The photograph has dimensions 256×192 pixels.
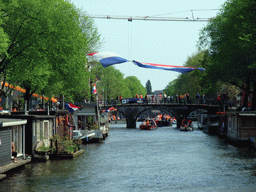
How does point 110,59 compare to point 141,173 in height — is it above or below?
above

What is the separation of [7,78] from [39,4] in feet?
24.5

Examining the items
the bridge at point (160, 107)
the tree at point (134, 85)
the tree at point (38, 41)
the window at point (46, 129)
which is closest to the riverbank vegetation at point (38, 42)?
the tree at point (38, 41)

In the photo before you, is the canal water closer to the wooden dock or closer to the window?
the wooden dock

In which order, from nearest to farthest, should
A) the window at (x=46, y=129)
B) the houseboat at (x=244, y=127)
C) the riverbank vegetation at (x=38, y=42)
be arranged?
the riverbank vegetation at (x=38, y=42)
the window at (x=46, y=129)
the houseboat at (x=244, y=127)

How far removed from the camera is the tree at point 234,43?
45.0m

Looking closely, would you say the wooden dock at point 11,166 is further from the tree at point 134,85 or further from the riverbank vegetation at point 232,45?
the tree at point 134,85

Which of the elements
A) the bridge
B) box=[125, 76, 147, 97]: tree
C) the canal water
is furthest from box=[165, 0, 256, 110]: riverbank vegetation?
box=[125, 76, 147, 97]: tree

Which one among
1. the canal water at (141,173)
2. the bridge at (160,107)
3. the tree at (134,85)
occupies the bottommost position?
the canal water at (141,173)

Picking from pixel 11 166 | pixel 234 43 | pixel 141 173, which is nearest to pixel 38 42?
pixel 11 166

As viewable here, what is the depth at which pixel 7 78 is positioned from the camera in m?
37.8

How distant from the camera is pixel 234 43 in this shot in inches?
1849

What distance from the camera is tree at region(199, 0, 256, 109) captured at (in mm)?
45031

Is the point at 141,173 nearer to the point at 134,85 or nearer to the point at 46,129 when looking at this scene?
the point at 46,129

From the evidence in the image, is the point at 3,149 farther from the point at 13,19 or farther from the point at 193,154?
the point at 193,154
